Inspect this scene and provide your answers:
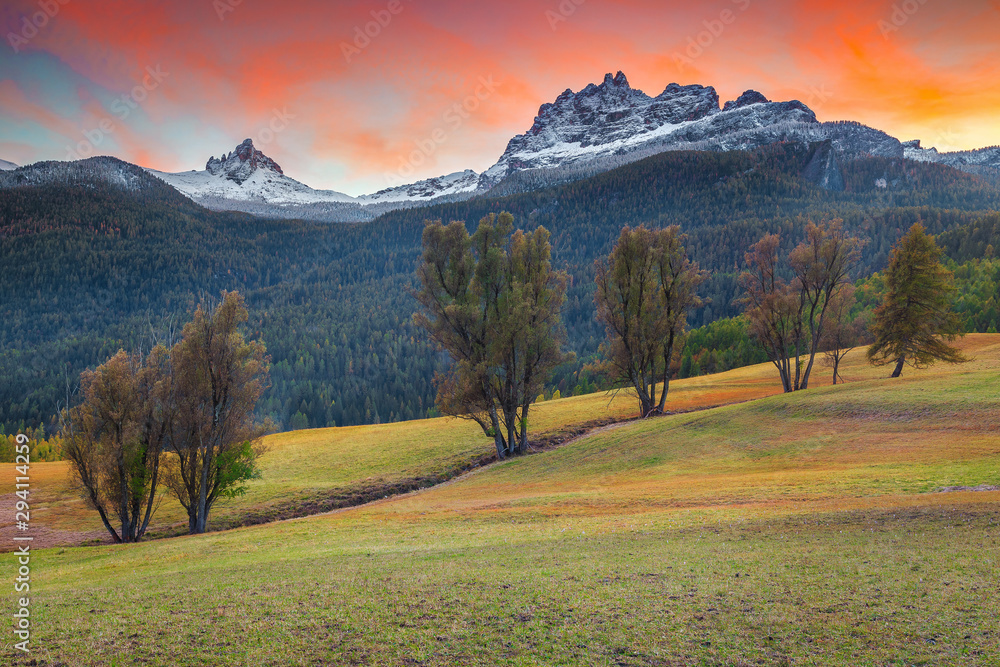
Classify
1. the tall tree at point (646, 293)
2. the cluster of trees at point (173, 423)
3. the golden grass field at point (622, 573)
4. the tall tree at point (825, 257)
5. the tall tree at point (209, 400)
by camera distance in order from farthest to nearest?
the tall tree at point (646, 293), the tall tree at point (825, 257), the tall tree at point (209, 400), the cluster of trees at point (173, 423), the golden grass field at point (622, 573)

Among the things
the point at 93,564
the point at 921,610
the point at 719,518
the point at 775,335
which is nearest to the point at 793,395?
the point at 775,335

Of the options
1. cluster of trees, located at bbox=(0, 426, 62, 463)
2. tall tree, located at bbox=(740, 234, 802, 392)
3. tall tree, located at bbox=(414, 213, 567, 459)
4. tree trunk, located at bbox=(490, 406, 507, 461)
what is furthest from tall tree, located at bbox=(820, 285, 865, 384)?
cluster of trees, located at bbox=(0, 426, 62, 463)

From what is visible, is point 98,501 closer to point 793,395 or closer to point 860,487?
point 860,487

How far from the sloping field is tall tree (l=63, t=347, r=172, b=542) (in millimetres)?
1858

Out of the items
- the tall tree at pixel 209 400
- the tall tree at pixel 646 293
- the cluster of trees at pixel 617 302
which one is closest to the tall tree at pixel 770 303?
the cluster of trees at pixel 617 302

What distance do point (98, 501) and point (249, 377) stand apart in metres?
10.2

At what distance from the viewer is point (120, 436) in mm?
29578

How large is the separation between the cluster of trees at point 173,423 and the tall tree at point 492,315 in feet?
45.7

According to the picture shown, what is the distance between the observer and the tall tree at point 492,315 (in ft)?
139

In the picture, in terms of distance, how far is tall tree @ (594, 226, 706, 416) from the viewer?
48.5 metres

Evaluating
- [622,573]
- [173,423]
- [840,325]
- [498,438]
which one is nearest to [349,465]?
[498,438]

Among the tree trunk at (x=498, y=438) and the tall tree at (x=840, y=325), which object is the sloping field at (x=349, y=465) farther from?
the tall tree at (x=840, y=325)

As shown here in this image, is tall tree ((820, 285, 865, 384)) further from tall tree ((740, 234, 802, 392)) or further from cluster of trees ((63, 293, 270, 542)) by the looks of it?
cluster of trees ((63, 293, 270, 542))

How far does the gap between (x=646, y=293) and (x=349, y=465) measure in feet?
102
